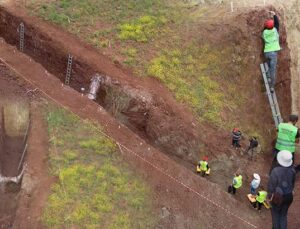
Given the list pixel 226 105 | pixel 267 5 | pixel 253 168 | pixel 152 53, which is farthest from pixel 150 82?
pixel 267 5

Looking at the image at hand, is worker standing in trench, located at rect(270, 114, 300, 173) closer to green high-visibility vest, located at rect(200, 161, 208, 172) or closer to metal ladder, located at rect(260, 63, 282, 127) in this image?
green high-visibility vest, located at rect(200, 161, 208, 172)

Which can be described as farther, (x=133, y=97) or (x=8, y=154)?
(x=133, y=97)

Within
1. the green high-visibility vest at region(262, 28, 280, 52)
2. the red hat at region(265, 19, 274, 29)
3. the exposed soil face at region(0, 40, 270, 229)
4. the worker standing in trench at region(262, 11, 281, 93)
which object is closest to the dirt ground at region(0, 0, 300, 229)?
the exposed soil face at region(0, 40, 270, 229)

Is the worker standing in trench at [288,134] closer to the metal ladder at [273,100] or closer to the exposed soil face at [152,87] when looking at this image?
the exposed soil face at [152,87]

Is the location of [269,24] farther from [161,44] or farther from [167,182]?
[167,182]

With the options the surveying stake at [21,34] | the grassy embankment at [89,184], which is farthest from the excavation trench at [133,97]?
the grassy embankment at [89,184]

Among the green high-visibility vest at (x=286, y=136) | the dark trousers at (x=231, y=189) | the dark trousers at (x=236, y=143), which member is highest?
the green high-visibility vest at (x=286, y=136)

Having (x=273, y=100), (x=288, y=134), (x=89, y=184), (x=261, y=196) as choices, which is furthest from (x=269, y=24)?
(x=89, y=184)

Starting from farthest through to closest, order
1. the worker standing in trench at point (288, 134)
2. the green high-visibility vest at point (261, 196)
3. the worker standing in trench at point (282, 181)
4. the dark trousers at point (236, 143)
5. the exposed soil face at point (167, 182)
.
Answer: the dark trousers at point (236, 143), the worker standing in trench at point (288, 134), the green high-visibility vest at point (261, 196), the exposed soil face at point (167, 182), the worker standing in trench at point (282, 181)
